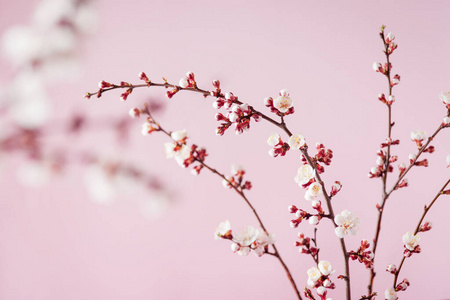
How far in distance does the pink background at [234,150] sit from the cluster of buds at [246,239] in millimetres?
321

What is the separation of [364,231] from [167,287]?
1.92ft

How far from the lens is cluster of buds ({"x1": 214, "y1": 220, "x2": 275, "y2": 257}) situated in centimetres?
87

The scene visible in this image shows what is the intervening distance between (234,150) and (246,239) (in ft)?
1.34

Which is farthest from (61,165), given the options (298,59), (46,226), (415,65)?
(415,65)

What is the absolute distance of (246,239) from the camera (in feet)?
2.86

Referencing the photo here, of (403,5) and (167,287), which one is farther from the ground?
(403,5)

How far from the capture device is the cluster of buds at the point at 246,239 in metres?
0.87

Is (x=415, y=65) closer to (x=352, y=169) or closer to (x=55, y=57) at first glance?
(x=352, y=169)

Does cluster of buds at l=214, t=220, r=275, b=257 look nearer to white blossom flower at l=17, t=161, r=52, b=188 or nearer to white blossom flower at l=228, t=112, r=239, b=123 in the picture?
white blossom flower at l=228, t=112, r=239, b=123

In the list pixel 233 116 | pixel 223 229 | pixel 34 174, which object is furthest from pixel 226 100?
pixel 34 174

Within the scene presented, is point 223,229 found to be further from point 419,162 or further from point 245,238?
point 419,162

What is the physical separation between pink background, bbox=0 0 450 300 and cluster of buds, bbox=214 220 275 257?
321mm

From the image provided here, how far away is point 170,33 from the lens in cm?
125

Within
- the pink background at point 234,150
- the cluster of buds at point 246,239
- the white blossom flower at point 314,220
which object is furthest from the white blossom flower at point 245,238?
the pink background at point 234,150
